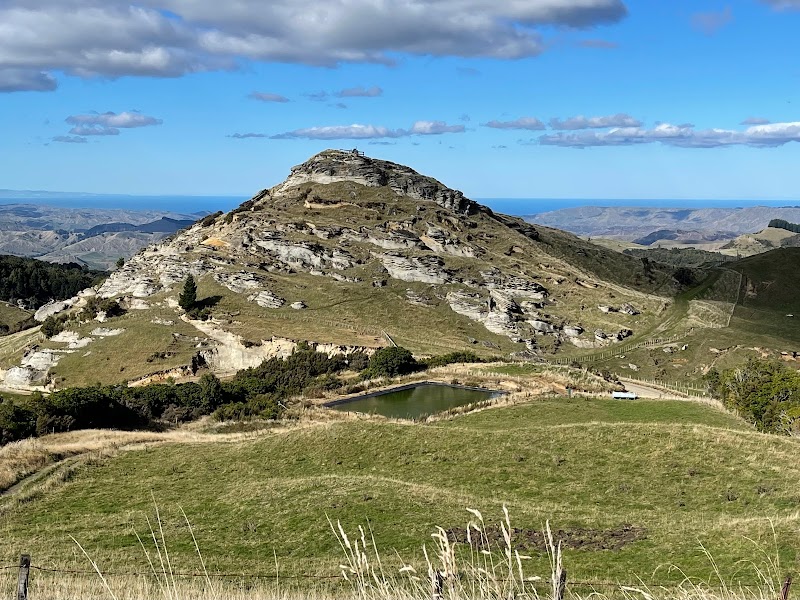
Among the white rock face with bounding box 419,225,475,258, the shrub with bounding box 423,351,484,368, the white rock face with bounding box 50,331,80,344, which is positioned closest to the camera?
the shrub with bounding box 423,351,484,368

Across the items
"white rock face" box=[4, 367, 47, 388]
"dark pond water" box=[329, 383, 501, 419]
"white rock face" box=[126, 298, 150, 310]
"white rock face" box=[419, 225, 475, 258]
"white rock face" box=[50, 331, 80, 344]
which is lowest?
"white rock face" box=[4, 367, 47, 388]

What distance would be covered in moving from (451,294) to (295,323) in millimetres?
27286

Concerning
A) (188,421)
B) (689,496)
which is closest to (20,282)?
(188,421)

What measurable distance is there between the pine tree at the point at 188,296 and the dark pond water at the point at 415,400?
1867 inches

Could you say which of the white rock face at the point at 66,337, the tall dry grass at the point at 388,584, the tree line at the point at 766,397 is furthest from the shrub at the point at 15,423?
the white rock face at the point at 66,337

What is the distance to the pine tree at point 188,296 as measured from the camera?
9212 centimetres

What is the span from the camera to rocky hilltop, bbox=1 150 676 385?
83.1 metres

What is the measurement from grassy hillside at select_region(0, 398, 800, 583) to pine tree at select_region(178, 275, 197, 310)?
58.8 m

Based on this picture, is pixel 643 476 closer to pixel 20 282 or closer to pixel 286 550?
pixel 286 550

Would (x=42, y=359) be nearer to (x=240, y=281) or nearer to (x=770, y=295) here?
(x=240, y=281)

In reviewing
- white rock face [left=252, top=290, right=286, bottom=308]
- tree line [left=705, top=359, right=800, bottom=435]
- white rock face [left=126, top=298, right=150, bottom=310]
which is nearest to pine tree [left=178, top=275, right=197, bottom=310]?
white rock face [left=126, top=298, right=150, bottom=310]

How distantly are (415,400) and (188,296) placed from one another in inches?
2023

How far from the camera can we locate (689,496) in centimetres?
2344

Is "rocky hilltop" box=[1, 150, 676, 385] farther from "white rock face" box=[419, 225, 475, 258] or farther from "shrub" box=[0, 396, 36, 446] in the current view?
"shrub" box=[0, 396, 36, 446]
